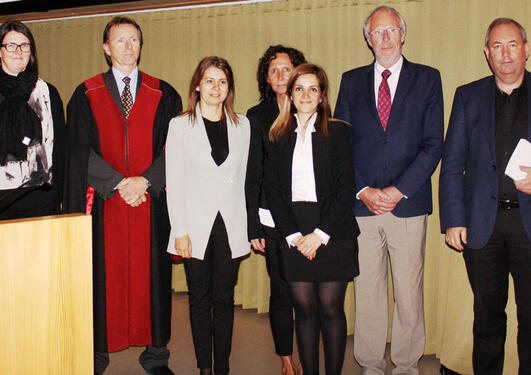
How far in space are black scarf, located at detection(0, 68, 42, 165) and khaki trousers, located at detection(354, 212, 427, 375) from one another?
6.67ft

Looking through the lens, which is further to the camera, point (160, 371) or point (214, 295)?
point (160, 371)

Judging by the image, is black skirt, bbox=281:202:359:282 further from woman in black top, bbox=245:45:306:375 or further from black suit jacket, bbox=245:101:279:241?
black suit jacket, bbox=245:101:279:241

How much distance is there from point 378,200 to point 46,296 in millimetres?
1806

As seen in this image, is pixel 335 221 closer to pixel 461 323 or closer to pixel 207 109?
→ pixel 207 109

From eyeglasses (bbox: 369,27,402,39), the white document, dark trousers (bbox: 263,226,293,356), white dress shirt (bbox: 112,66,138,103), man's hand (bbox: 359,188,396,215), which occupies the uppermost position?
eyeglasses (bbox: 369,27,402,39)

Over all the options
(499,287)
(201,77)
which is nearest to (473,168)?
(499,287)

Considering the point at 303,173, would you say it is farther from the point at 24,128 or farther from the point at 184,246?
the point at 24,128

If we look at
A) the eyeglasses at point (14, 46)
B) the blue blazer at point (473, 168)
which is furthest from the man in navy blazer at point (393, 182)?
the eyeglasses at point (14, 46)

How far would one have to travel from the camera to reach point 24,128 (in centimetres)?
291

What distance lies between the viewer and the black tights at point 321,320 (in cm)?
251

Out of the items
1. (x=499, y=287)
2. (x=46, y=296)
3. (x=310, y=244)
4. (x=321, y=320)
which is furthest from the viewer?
(x=499, y=287)

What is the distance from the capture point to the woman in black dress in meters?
2.49

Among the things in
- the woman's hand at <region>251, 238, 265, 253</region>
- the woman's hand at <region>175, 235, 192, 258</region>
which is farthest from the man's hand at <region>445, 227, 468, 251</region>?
the woman's hand at <region>175, 235, 192, 258</region>

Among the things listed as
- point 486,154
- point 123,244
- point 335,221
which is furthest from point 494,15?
point 123,244
